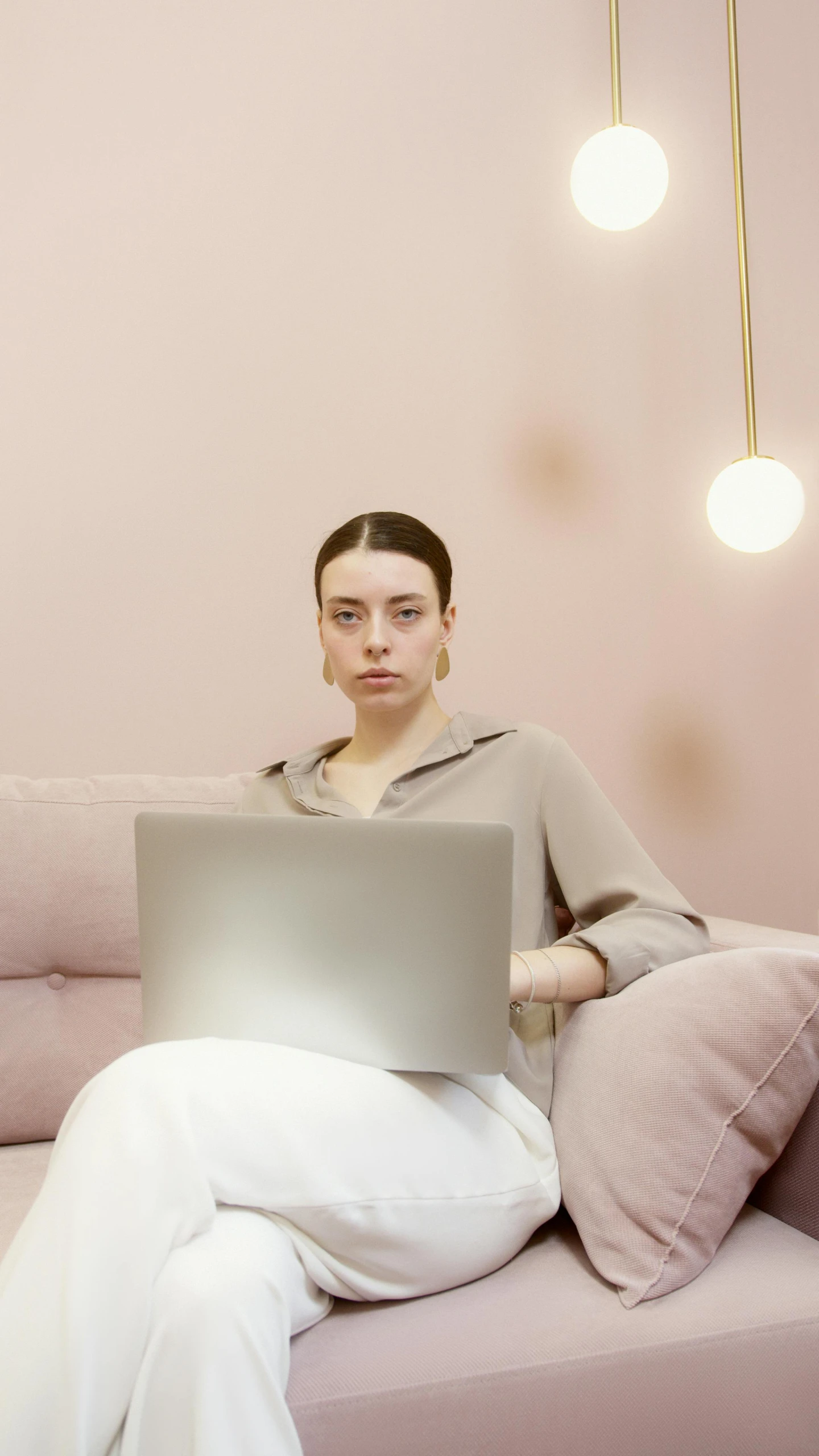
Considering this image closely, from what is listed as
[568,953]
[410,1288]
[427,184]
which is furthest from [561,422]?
[410,1288]

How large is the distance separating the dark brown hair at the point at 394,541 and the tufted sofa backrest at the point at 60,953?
449 mm

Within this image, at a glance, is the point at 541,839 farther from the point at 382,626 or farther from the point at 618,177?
the point at 618,177

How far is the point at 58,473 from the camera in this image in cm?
191

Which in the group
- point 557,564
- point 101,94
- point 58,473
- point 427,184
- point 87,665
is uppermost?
point 101,94

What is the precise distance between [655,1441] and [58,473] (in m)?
1.69

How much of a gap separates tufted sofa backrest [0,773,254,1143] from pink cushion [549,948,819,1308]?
28.5 inches

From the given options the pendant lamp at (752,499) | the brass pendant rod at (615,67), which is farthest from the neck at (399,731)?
the brass pendant rod at (615,67)

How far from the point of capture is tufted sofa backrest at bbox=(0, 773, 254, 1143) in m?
1.39

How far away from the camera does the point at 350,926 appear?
0.88 metres

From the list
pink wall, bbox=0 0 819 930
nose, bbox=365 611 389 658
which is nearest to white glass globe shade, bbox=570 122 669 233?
pink wall, bbox=0 0 819 930

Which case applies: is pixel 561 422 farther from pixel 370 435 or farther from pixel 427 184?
pixel 427 184

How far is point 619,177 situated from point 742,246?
11.7 inches

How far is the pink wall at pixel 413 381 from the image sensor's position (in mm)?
1918

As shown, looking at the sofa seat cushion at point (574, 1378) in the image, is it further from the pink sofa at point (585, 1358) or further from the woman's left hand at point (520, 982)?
the woman's left hand at point (520, 982)
